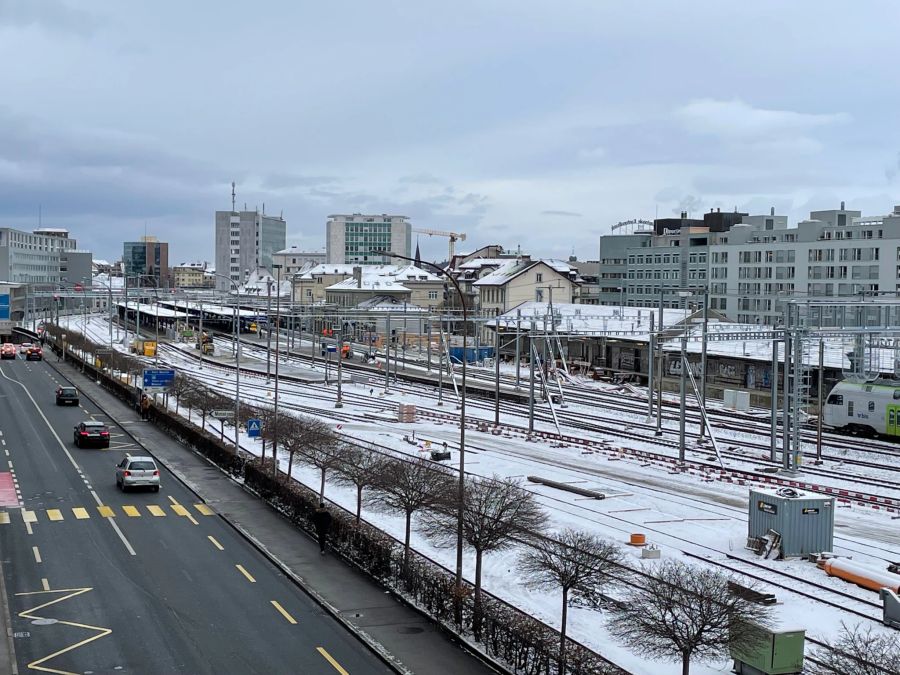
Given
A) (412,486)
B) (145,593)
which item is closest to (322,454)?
(412,486)

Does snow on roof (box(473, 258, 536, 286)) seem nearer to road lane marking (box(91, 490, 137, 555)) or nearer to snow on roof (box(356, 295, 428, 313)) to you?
snow on roof (box(356, 295, 428, 313))

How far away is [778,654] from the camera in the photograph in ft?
59.8

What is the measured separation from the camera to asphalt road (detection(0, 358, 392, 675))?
64.0 feet

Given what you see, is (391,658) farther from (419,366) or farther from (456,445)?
(419,366)

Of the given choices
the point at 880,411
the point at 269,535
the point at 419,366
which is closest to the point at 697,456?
the point at 880,411

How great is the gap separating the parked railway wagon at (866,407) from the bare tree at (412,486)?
31335 mm

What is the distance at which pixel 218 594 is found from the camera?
23984 mm

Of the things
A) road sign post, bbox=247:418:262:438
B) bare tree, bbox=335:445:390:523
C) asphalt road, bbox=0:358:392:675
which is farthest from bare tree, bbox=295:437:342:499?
road sign post, bbox=247:418:262:438

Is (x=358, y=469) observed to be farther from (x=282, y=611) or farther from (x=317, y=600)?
(x=282, y=611)

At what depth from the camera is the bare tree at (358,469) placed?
92.7 ft

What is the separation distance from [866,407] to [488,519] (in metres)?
35.0

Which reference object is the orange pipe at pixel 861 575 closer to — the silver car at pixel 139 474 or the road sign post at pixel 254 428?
the road sign post at pixel 254 428

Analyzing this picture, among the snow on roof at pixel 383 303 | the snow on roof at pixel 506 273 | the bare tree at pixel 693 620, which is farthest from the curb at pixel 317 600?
the snow on roof at pixel 383 303

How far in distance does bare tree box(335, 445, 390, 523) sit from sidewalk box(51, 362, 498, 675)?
2093 mm
